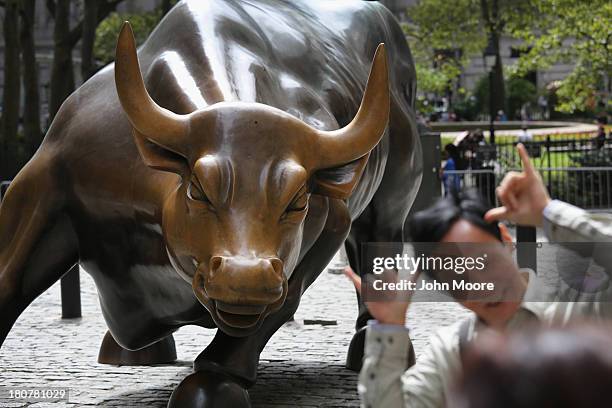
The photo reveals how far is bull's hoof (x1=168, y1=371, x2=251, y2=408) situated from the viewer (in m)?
5.66

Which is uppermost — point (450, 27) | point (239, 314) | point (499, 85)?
point (450, 27)

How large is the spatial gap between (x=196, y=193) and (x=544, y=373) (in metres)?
3.81

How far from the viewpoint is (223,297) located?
4945 millimetres

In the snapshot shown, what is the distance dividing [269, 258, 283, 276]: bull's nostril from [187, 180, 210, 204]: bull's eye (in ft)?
1.48

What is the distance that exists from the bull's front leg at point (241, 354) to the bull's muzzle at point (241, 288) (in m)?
0.69

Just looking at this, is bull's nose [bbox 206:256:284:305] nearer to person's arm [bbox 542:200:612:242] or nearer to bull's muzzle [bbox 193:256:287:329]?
bull's muzzle [bbox 193:256:287:329]

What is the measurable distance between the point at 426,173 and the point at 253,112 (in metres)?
9.32

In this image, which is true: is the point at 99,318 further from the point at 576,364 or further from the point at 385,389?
the point at 576,364

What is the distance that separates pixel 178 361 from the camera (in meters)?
8.22

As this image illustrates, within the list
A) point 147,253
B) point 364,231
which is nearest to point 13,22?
point 364,231

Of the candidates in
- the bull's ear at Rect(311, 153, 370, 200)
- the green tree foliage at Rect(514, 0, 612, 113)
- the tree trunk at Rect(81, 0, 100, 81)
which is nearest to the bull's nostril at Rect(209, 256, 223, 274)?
the bull's ear at Rect(311, 153, 370, 200)

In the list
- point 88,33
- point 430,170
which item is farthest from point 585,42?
point 430,170

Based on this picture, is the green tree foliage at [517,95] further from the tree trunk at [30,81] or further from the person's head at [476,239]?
the person's head at [476,239]

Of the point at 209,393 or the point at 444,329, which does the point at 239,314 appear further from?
the point at 444,329
